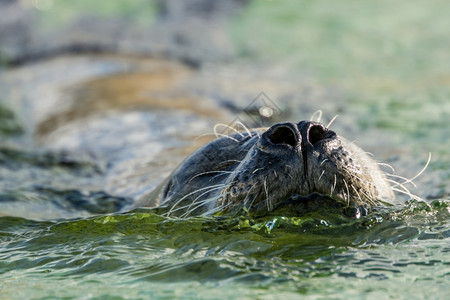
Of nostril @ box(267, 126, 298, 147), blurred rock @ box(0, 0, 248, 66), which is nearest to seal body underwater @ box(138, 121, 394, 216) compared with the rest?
nostril @ box(267, 126, 298, 147)

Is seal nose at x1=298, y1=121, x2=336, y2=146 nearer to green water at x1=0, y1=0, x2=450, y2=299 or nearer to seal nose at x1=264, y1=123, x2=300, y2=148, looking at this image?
seal nose at x1=264, y1=123, x2=300, y2=148

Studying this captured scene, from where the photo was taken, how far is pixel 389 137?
7.58 meters

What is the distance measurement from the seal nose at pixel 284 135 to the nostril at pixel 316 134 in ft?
0.27

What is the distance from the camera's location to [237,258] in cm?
342

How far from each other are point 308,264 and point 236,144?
119cm

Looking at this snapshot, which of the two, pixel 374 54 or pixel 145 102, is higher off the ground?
pixel 374 54

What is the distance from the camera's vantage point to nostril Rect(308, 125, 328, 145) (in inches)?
142

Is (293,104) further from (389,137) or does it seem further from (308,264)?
(308,264)

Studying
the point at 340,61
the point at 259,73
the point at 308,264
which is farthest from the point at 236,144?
the point at 340,61

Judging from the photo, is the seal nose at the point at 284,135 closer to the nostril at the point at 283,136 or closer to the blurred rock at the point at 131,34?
the nostril at the point at 283,136

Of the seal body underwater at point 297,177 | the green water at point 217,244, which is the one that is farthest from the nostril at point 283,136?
the green water at point 217,244

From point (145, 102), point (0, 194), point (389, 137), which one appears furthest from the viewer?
point (145, 102)

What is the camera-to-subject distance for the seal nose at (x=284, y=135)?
354 cm

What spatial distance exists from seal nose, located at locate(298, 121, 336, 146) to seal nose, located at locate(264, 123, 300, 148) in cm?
4
